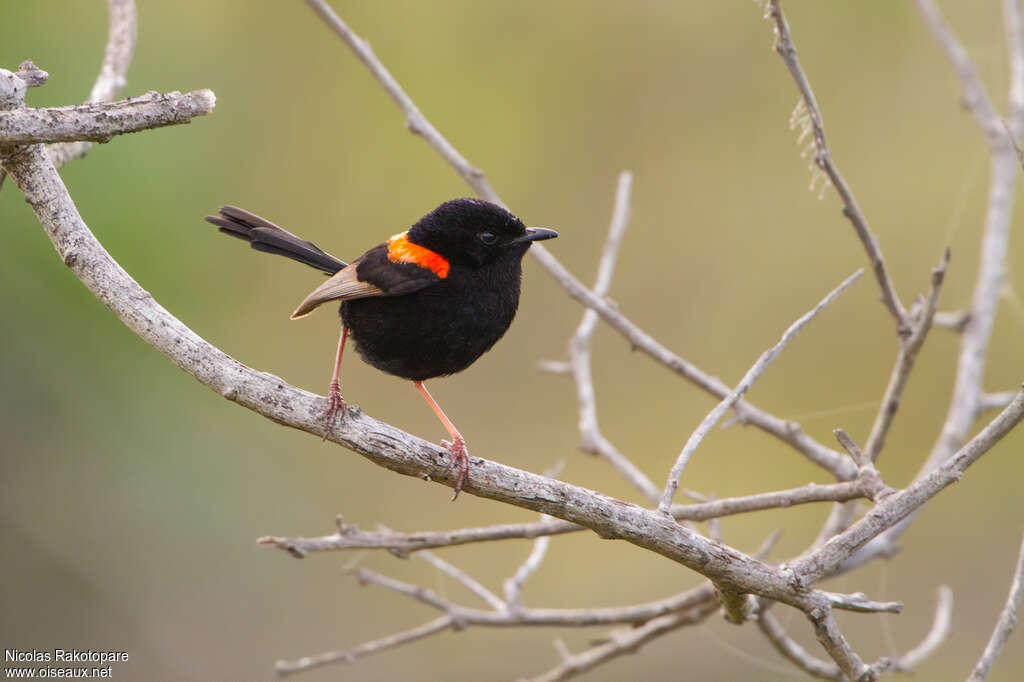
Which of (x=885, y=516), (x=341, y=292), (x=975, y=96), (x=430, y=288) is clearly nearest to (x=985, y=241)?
(x=975, y=96)

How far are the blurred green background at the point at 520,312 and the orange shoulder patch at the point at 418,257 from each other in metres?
Answer: 2.99

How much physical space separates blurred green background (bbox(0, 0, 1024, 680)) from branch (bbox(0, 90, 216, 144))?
13.2 feet

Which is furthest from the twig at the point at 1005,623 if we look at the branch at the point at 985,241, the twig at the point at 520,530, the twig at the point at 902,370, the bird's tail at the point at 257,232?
the bird's tail at the point at 257,232

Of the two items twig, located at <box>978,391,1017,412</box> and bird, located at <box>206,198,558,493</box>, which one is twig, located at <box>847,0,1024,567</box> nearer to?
twig, located at <box>978,391,1017,412</box>

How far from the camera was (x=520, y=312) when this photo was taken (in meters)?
6.47

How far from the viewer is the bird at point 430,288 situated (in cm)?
322

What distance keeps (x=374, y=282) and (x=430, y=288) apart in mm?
189

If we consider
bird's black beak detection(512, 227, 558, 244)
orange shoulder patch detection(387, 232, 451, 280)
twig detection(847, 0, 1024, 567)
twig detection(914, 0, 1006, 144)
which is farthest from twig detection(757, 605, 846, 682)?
twig detection(914, 0, 1006, 144)

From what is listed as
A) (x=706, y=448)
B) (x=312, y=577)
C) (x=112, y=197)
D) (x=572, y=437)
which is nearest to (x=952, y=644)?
(x=706, y=448)

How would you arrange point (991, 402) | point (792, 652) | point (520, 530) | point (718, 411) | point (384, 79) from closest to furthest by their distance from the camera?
point (718, 411) < point (520, 530) < point (792, 652) < point (384, 79) < point (991, 402)

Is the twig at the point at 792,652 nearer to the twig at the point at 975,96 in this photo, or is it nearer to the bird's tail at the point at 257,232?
the bird's tail at the point at 257,232

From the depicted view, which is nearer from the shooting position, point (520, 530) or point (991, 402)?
point (520, 530)

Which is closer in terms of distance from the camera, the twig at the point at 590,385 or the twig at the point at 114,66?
the twig at the point at 114,66

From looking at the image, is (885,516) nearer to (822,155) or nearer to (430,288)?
(822,155)
